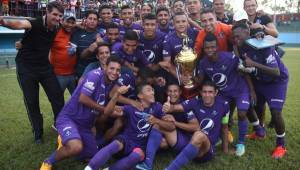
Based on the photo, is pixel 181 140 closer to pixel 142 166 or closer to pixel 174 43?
pixel 142 166

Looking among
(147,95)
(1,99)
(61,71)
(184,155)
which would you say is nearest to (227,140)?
(184,155)

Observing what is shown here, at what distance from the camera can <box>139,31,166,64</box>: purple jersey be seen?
213 inches

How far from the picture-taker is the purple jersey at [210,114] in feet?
15.5

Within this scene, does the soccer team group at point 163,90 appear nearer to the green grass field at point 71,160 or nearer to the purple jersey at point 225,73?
the purple jersey at point 225,73

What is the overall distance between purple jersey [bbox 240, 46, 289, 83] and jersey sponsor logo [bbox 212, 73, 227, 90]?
0.43 metres

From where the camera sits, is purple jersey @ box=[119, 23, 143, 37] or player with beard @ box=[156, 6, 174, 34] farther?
purple jersey @ box=[119, 23, 143, 37]

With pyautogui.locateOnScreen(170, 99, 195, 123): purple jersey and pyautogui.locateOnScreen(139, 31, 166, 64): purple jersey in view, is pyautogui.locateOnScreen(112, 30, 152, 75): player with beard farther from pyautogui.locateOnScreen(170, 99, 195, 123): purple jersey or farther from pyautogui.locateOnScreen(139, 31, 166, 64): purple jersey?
pyautogui.locateOnScreen(170, 99, 195, 123): purple jersey

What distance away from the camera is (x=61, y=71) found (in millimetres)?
6137

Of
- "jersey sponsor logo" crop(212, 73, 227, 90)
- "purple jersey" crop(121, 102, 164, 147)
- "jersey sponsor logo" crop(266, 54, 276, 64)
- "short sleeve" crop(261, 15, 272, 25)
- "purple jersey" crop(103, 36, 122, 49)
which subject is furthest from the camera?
"short sleeve" crop(261, 15, 272, 25)

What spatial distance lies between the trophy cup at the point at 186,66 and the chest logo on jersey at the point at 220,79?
328 mm

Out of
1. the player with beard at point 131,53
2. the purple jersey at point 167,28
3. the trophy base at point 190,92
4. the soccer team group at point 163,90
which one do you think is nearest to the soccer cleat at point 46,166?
the soccer team group at point 163,90

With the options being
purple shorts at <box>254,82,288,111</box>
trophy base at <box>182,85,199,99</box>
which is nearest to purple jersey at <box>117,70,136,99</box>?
trophy base at <box>182,85,199,99</box>

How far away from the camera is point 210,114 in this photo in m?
4.72

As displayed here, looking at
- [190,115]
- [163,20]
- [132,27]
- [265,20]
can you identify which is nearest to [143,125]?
[190,115]
